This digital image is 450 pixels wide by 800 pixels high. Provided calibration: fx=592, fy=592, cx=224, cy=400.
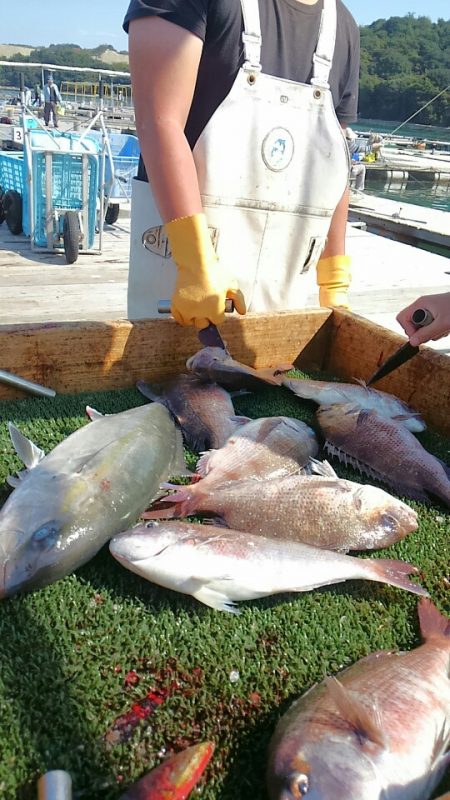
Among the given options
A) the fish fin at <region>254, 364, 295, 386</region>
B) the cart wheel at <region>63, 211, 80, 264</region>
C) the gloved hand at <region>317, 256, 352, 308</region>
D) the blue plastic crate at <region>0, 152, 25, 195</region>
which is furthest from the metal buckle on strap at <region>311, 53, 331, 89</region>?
the blue plastic crate at <region>0, 152, 25, 195</region>

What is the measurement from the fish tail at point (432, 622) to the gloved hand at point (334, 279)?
6.58ft

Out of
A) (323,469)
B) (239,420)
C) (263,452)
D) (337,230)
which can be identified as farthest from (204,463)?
(337,230)

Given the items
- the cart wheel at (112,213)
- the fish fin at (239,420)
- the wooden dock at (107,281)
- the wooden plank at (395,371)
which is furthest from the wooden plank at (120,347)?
the cart wheel at (112,213)

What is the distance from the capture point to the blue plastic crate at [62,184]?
8.09m

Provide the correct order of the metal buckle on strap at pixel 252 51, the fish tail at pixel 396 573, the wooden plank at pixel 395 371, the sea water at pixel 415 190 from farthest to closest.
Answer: the sea water at pixel 415 190 → the wooden plank at pixel 395 371 → the metal buckle on strap at pixel 252 51 → the fish tail at pixel 396 573

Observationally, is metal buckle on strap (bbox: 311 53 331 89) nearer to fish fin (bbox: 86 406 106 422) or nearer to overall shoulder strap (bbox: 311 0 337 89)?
overall shoulder strap (bbox: 311 0 337 89)

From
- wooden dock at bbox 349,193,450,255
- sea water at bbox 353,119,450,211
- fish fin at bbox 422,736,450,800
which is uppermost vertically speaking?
sea water at bbox 353,119,450,211

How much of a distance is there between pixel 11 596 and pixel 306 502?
956 millimetres

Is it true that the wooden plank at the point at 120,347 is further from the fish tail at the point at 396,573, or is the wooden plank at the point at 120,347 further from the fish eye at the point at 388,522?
the fish tail at the point at 396,573

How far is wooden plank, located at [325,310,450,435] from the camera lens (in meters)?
2.69

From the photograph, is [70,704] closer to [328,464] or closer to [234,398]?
[328,464]

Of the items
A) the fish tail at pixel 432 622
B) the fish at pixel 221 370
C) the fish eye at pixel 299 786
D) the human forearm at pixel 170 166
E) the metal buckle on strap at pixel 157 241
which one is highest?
the human forearm at pixel 170 166

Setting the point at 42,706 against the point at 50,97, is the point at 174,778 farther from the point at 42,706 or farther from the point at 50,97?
the point at 50,97

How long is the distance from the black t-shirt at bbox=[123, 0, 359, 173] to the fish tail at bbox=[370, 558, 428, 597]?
2.02 metres
